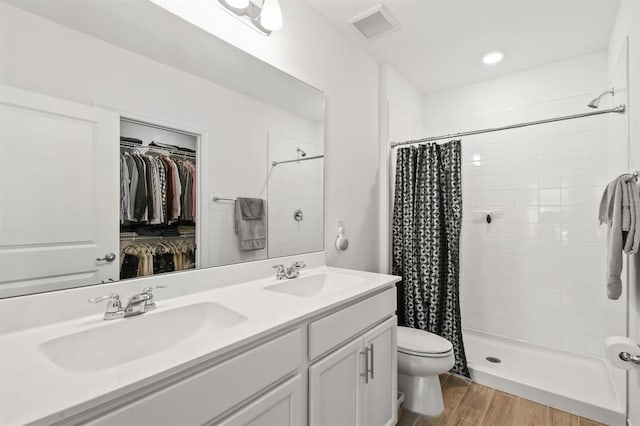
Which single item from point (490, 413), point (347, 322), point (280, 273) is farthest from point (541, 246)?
point (280, 273)

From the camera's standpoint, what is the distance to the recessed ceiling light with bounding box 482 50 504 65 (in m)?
2.32

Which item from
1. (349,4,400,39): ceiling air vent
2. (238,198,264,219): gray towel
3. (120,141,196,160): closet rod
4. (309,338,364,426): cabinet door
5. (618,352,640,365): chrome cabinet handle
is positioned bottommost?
(309,338,364,426): cabinet door

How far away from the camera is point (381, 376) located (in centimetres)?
147

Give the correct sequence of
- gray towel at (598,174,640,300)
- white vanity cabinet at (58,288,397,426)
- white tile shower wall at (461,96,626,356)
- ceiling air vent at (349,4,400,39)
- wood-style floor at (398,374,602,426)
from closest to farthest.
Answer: white vanity cabinet at (58,288,397,426) → gray towel at (598,174,640,300) → wood-style floor at (398,374,602,426) → ceiling air vent at (349,4,400,39) → white tile shower wall at (461,96,626,356)

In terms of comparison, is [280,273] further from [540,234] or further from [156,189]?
[540,234]

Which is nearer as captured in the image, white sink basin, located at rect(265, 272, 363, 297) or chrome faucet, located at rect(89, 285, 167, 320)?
chrome faucet, located at rect(89, 285, 167, 320)

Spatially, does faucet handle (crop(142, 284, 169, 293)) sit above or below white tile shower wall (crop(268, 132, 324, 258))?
below

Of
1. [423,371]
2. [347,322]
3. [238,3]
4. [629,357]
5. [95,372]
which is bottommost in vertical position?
[423,371]

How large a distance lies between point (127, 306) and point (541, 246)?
2892 millimetres

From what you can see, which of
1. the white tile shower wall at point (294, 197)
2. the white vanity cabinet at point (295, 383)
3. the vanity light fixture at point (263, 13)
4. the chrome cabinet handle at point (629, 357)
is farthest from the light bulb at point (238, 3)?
the chrome cabinet handle at point (629, 357)

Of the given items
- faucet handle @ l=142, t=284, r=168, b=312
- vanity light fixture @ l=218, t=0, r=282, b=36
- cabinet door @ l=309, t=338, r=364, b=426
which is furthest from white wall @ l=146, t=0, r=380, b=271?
faucet handle @ l=142, t=284, r=168, b=312

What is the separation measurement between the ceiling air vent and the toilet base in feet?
7.28

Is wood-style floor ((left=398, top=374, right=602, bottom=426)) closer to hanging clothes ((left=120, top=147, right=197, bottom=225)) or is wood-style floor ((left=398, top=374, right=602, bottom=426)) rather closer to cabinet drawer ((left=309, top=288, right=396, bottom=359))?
cabinet drawer ((left=309, top=288, right=396, bottom=359))

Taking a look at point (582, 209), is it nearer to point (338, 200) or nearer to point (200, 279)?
point (338, 200)
